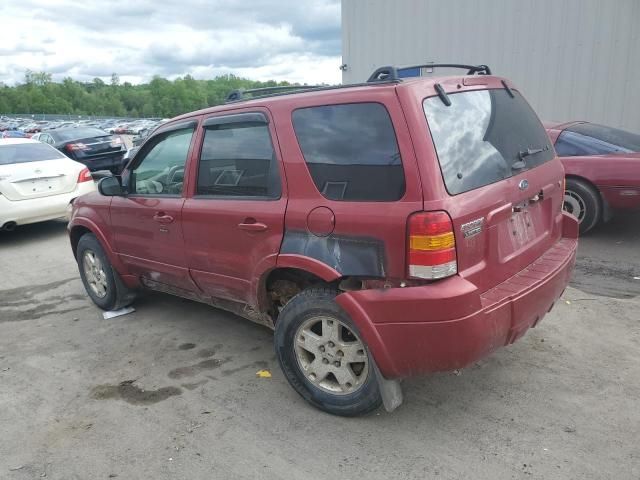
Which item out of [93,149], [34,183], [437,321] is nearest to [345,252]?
[437,321]

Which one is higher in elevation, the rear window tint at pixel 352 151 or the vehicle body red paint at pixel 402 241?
the rear window tint at pixel 352 151

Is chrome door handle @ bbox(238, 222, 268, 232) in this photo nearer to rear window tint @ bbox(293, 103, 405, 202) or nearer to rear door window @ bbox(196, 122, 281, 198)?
rear door window @ bbox(196, 122, 281, 198)

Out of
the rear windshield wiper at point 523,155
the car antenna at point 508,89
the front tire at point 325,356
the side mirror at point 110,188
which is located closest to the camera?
the front tire at point 325,356

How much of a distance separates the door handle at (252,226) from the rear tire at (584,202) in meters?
4.63

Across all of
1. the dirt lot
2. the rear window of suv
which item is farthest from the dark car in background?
the rear window of suv

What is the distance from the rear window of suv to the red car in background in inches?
129

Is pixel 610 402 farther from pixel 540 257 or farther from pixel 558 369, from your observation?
pixel 540 257

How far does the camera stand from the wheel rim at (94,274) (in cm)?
500

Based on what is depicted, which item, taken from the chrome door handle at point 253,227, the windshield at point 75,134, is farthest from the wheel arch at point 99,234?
the windshield at point 75,134

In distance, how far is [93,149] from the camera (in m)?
13.6

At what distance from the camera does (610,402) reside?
317 centimetres

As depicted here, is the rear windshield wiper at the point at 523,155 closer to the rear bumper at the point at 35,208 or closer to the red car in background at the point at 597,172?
the red car in background at the point at 597,172

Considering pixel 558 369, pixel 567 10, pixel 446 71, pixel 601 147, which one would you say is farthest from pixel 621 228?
pixel 446 71

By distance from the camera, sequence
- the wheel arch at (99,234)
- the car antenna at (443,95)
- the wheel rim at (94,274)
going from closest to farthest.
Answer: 1. the car antenna at (443,95)
2. the wheel arch at (99,234)
3. the wheel rim at (94,274)
